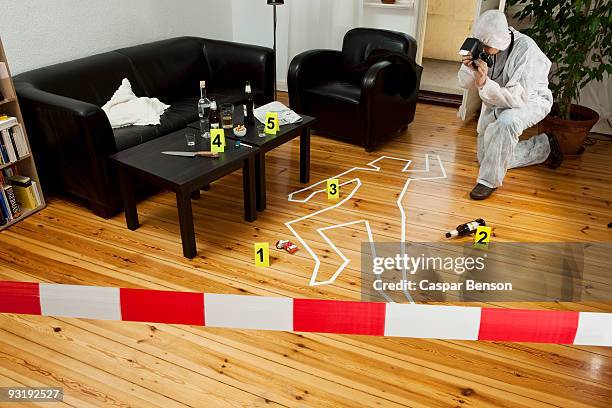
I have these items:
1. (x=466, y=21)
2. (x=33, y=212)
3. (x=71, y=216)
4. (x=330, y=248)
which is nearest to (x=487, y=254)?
(x=330, y=248)

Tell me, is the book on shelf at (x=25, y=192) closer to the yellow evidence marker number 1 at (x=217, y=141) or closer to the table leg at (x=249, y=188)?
the yellow evidence marker number 1 at (x=217, y=141)

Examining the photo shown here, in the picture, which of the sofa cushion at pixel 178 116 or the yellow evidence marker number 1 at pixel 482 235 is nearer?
the yellow evidence marker number 1 at pixel 482 235

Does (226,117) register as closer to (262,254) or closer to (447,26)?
(262,254)

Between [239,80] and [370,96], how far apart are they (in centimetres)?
114

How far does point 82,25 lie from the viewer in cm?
357

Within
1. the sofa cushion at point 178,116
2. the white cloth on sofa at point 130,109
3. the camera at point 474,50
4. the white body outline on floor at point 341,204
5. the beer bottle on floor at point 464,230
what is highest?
the camera at point 474,50

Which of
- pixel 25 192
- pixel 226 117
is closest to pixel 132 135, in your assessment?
pixel 226 117

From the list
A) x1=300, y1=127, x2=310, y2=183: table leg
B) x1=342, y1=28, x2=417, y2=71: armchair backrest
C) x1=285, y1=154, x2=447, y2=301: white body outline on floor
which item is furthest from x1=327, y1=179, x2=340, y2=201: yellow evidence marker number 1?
x1=342, y1=28, x2=417, y2=71: armchair backrest

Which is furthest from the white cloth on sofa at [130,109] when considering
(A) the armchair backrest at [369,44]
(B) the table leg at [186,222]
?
(A) the armchair backrest at [369,44]

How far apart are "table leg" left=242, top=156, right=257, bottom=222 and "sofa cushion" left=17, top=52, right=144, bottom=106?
4.26ft

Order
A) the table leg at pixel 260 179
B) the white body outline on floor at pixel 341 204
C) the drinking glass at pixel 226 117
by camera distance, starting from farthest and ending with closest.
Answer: the drinking glass at pixel 226 117
the table leg at pixel 260 179
the white body outline on floor at pixel 341 204

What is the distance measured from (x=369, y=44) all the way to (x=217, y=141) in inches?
78.6

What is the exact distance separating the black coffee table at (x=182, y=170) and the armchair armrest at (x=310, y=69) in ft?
4.28

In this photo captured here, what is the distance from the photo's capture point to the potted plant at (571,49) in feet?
11.7
